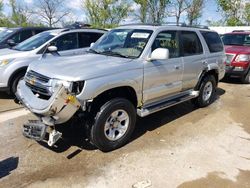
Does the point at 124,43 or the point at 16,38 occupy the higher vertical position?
the point at 124,43

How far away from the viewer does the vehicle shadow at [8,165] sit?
3.58 metres

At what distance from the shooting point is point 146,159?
399 cm

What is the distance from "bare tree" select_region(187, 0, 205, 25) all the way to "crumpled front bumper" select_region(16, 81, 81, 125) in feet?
93.4

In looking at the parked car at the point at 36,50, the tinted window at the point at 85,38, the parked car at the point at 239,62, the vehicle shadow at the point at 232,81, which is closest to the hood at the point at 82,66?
the parked car at the point at 36,50

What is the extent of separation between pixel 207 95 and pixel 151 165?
11.0ft

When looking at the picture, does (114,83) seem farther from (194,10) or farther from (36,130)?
(194,10)

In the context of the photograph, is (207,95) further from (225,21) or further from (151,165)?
(225,21)

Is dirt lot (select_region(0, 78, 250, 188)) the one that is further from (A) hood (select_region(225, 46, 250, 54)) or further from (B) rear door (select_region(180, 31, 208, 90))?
(A) hood (select_region(225, 46, 250, 54))

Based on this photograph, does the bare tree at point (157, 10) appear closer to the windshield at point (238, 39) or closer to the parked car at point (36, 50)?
the windshield at point (238, 39)

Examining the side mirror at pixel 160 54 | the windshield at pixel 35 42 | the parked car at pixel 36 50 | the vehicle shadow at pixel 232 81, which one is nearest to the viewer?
the side mirror at pixel 160 54

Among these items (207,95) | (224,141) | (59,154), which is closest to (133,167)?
(59,154)

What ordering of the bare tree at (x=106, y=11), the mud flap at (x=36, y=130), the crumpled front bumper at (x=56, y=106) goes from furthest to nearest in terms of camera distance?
the bare tree at (x=106, y=11) → the mud flap at (x=36, y=130) → the crumpled front bumper at (x=56, y=106)

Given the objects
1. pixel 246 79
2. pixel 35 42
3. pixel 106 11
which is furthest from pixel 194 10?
pixel 35 42

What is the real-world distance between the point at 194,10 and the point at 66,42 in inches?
1006
